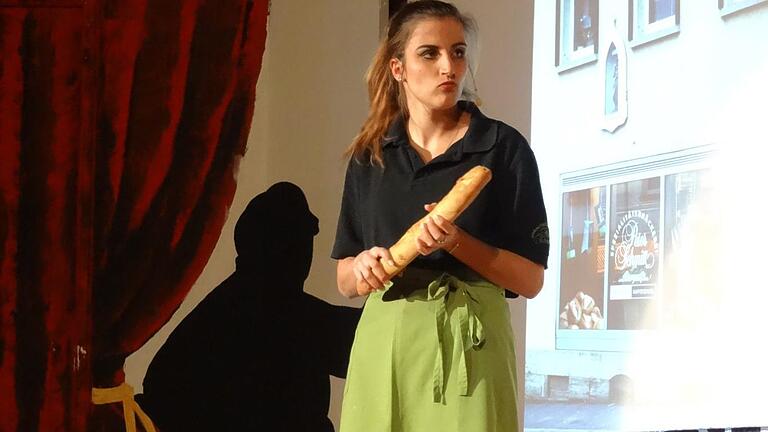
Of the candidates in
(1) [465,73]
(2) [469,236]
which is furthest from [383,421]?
(1) [465,73]

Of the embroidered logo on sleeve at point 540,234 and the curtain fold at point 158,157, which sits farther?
the curtain fold at point 158,157

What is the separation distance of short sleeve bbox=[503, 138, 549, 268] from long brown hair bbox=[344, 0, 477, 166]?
214 mm

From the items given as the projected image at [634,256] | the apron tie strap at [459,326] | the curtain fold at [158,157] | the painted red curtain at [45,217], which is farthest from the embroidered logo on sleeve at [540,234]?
the painted red curtain at [45,217]

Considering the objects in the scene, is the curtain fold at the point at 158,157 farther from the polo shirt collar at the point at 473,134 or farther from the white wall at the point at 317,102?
the polo shirt collar at the point at 473,134

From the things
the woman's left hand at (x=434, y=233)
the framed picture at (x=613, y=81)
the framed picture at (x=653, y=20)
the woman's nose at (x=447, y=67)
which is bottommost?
the woman's left hand at (x=434, y=233)

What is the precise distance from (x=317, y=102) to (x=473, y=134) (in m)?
1.04

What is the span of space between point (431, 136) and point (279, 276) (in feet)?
3.02

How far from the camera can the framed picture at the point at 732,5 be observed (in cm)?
201

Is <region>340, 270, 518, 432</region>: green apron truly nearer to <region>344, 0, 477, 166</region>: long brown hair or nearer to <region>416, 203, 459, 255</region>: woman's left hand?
<region>416, 203, 459, 255</region>: woman's left hand

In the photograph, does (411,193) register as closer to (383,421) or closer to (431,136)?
(431,136)

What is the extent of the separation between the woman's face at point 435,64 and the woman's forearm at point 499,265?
0.82 feet

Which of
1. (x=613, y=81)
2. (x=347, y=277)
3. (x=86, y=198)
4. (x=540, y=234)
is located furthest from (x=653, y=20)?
(x=86, y=198)

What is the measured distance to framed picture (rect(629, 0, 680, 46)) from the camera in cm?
212

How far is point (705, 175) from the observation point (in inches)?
80.8
